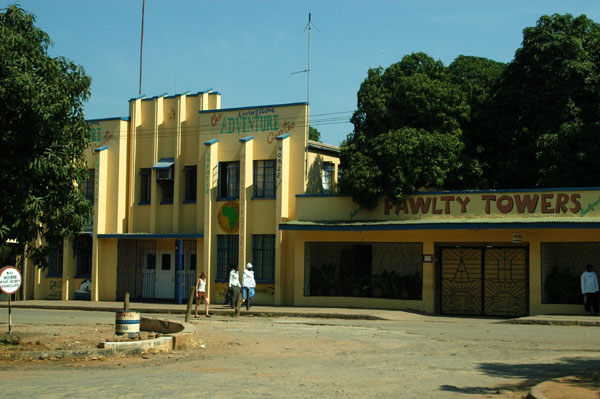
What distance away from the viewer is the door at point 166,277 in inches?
1278

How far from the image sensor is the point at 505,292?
83.7 ft

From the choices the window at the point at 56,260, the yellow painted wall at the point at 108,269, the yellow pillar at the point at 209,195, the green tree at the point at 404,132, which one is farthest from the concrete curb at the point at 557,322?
the window at the point at 56,260

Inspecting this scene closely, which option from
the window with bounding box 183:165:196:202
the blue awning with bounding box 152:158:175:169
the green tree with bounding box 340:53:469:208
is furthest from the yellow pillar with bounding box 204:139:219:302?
the green tree with bounding box 340:53:469:208

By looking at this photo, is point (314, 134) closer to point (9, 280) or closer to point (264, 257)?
point (264, 257)

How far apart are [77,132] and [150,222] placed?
55.0ft

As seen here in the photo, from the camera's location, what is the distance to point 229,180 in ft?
102

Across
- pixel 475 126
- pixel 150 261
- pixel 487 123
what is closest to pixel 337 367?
pixel 487 123

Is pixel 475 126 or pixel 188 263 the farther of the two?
pixel 188 263

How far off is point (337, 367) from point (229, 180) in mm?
19414

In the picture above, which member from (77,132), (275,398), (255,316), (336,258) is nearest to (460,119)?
(336,258)

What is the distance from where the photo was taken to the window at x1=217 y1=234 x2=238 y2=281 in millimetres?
30422

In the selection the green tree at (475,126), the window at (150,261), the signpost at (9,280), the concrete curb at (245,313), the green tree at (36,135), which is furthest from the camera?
the window at (150,261)

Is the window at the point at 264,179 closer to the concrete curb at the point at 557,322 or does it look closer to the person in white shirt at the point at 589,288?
the concrete curb at the point at 557,322

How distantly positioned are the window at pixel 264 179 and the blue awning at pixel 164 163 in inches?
169
